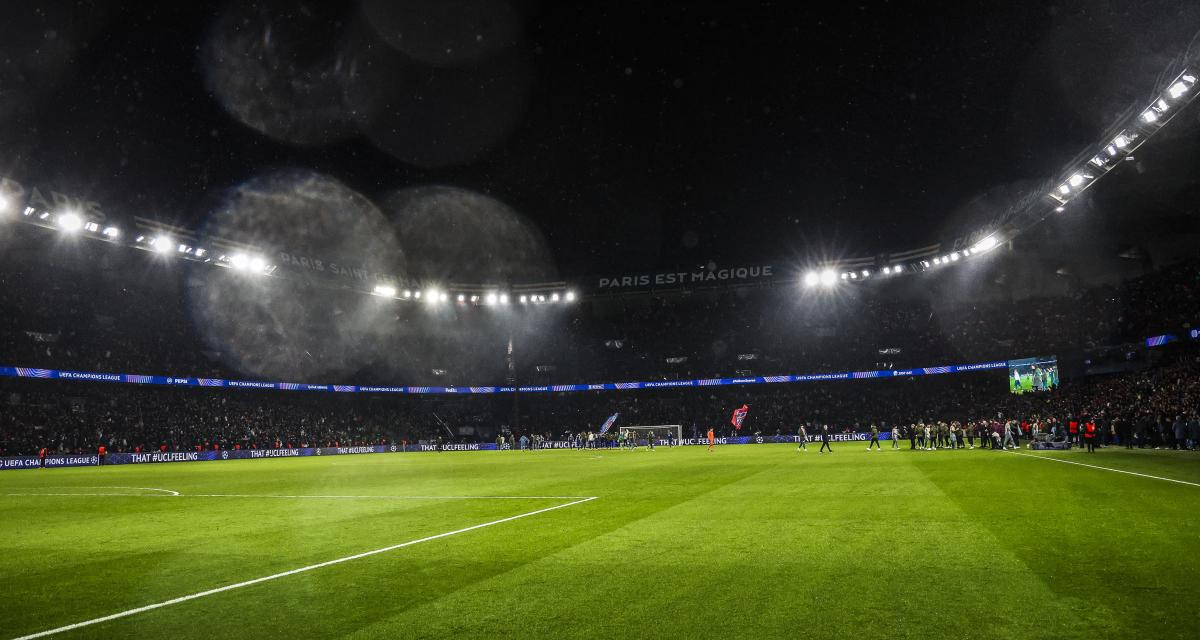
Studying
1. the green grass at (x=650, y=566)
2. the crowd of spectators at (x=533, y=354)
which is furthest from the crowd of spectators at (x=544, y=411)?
the green grass at (x=650, y=566)

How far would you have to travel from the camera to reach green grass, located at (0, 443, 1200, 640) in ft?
16.6

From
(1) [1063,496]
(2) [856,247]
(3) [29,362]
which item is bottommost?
(1) [1063,496]

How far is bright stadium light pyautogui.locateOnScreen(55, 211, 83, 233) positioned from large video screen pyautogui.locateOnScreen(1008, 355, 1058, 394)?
61620 mm

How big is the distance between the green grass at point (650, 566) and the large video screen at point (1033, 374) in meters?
39.0

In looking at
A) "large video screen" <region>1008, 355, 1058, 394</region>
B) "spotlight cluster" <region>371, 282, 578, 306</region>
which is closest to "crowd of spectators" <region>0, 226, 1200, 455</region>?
"large video screen" <region>1008, 355, 1058, 394</region>

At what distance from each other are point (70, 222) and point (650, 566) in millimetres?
42874

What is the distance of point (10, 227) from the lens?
41938mm

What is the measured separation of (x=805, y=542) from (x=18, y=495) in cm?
2177

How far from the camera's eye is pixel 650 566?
7.14 m

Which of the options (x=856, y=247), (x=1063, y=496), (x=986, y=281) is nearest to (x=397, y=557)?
(x=1063, y=496)

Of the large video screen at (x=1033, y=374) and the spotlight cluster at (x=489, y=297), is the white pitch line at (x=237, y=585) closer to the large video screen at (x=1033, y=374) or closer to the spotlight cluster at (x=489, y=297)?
the large video screen at (x=1033, y=374)

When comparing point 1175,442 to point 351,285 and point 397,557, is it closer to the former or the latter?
point 397,557

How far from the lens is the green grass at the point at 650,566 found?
505 cm

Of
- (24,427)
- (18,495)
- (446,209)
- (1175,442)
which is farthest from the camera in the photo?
(446,209)
